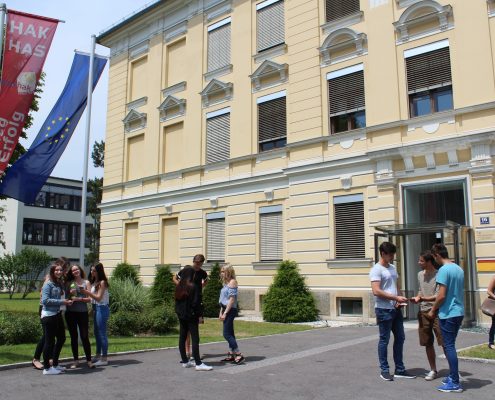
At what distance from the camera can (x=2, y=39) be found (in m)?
11.4

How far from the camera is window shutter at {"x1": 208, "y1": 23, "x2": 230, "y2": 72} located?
2181 centimetres

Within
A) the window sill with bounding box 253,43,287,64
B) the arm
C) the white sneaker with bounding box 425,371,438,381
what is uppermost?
the window sill with bounding box 253,43,287,64

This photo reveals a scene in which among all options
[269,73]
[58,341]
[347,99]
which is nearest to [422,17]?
[347,99]

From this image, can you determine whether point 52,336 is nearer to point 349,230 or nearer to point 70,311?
point 70,311

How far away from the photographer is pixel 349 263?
16.5m

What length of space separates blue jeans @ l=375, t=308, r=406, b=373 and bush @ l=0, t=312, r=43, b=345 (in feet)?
26.2

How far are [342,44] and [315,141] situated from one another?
11.2 feet

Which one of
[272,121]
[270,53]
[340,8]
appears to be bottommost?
[272,121]

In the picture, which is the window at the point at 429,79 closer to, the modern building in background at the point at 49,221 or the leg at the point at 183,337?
the leg at the point at 183,337

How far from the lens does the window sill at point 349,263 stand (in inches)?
632

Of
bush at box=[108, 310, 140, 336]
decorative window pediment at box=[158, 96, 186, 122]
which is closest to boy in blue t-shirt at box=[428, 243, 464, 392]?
bush at box=[108, 310, 140, 336]

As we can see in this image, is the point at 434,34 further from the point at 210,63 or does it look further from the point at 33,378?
the point at 33,378

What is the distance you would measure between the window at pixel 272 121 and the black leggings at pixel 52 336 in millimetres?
12527

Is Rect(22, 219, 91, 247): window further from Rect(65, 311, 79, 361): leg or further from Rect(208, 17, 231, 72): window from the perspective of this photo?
Rect(65, 311, 79, 361): leg
